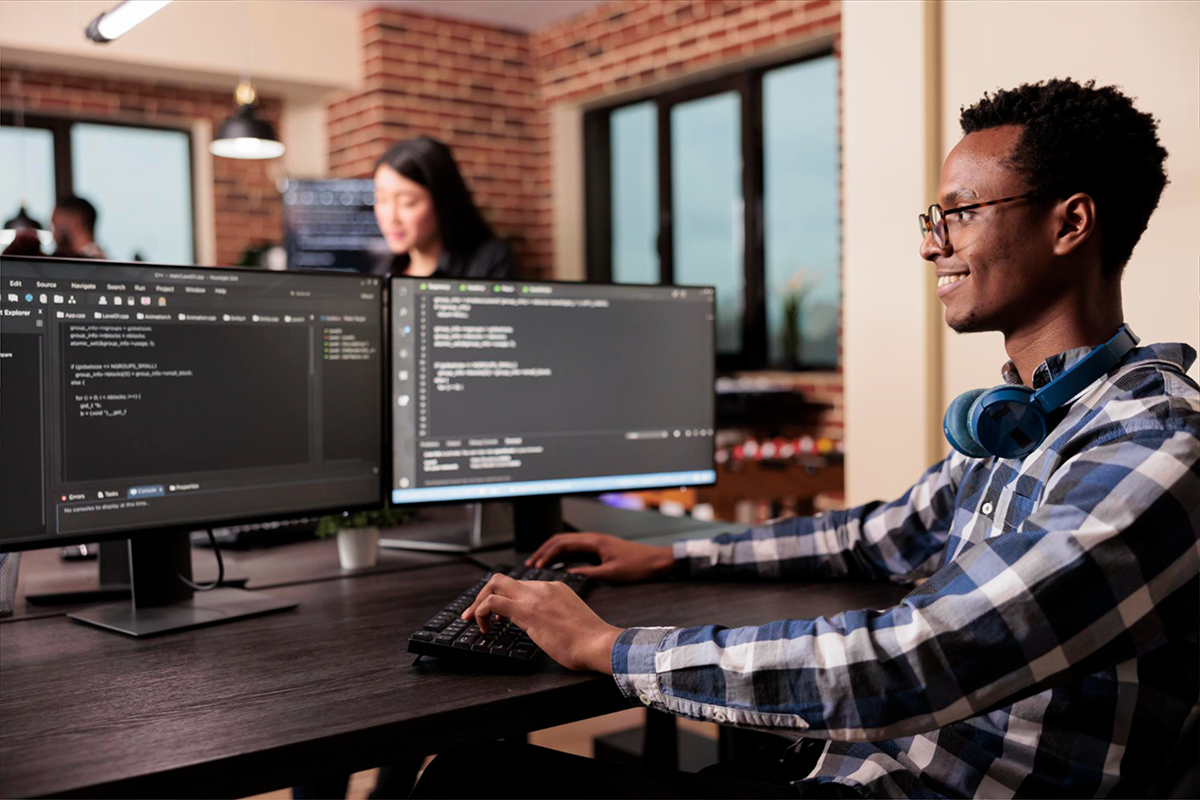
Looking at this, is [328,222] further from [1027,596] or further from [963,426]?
[1027,596]

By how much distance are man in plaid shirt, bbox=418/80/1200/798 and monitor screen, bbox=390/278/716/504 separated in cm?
49

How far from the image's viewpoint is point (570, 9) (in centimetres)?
600

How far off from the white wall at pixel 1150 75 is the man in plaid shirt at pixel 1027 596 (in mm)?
550

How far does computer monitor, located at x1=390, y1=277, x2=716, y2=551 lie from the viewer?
1736 millimetres

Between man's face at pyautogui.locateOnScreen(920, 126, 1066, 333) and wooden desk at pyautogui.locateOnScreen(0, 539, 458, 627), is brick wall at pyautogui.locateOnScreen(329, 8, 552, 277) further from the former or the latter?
man's face at pyautogui.locateOnScreen(920, 126, 1066, 333)

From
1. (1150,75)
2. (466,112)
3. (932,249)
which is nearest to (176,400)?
(932,249)

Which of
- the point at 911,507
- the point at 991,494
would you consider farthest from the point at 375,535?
the point at 991,494

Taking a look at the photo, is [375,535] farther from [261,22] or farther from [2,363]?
[261,22]

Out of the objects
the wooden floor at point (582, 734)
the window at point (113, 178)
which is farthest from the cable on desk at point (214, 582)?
the window at point (113, 178)

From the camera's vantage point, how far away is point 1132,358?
1.22 meters

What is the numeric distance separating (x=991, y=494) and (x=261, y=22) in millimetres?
5343

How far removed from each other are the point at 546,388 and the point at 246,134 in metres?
3.57

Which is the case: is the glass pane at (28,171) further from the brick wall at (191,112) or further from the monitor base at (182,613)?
the monitor base at (182,613)

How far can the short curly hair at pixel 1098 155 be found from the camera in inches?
49.6
